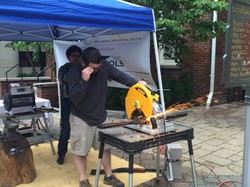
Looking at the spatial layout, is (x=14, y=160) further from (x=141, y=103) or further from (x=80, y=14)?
(x=80, y=14)

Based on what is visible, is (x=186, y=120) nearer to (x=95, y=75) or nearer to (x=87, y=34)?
(x=87, y=34)

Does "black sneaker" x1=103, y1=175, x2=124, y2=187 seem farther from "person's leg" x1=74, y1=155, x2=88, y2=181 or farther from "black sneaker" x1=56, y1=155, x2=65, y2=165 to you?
"black sneaker" x1=56, y1=155, x2=65, y2=165

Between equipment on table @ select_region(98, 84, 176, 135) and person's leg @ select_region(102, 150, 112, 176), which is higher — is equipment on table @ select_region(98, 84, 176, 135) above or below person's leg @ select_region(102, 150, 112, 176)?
above

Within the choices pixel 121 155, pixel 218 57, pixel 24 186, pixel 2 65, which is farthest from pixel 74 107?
pixel 2 65

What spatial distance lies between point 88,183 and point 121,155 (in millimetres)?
1510

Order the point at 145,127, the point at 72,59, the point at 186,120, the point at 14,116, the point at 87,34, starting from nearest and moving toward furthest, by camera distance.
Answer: the point at 145,127 < the point at 72,59 < the point at 14,116 < the point at 87,34 < the point at 186,120

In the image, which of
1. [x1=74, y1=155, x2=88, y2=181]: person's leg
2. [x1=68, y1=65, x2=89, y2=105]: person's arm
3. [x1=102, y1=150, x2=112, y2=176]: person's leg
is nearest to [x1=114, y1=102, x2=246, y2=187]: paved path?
[x1=102, y1=150, x2=112, y2=176]: person's leg

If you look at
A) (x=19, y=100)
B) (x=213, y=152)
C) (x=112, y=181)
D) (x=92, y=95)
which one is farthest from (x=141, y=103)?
(x=213, y=152)

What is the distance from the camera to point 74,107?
383 cm

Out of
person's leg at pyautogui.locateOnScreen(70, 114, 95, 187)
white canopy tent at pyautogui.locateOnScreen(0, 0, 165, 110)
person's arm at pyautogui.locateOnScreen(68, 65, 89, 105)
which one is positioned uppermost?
white canopy tent at pyautogui.locateOnScreen(0, 0, 165, 110)

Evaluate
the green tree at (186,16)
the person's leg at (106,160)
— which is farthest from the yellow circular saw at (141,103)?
the green tree at (186,16)

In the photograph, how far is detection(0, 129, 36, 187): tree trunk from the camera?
13.5 ft

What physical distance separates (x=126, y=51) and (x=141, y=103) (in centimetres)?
207

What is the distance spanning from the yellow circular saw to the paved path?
4.20ft
